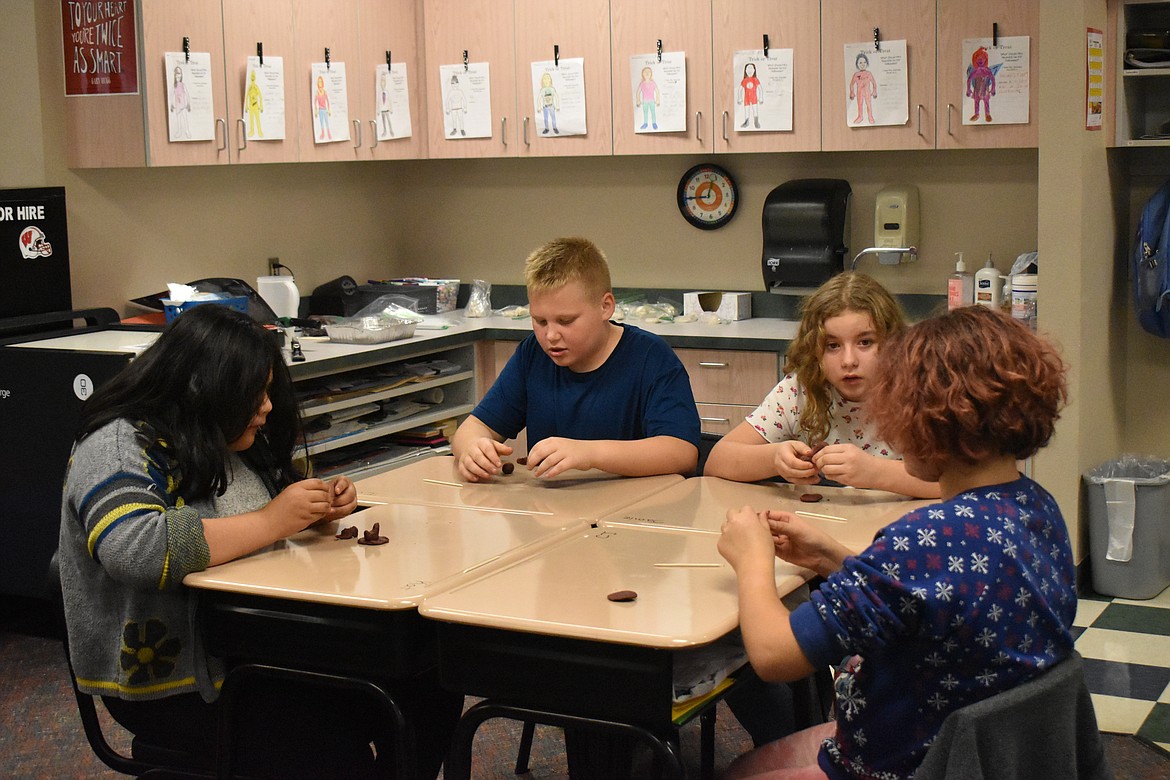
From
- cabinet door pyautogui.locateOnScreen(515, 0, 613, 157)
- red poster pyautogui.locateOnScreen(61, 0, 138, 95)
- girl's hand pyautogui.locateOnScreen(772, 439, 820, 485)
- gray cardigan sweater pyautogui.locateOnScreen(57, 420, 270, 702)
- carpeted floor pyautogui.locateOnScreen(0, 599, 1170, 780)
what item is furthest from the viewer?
cabinet door pyautogui.locateOnScreen(515, 0, 613, 157)

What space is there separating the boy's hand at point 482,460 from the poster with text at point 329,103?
2225 millimetres

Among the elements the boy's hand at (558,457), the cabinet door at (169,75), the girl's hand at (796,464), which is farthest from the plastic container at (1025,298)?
the cabinet door at (169,75)

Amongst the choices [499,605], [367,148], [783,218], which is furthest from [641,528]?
[367,148]

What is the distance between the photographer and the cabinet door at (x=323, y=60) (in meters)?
4.31

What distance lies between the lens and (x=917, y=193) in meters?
4.37

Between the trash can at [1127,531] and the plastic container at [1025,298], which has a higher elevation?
the plastic container at [1025,298]

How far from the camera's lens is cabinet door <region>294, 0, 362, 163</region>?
14.1 ft

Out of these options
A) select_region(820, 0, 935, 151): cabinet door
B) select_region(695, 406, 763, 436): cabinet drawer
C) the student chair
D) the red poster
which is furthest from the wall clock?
the student chair

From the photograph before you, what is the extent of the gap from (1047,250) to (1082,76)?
1.63 feet

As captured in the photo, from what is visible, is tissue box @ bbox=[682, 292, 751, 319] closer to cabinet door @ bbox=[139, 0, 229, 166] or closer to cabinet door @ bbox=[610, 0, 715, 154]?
cabinet door @ bbox=[610, 0, 715, 154]

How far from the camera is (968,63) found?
3.94 m

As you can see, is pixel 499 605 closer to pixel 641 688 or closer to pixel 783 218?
pixel 641 688

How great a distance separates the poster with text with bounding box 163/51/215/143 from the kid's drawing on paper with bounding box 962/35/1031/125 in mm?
2369

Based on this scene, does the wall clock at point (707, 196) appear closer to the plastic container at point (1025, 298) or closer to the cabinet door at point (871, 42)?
the cabinet door at point (871, 42)
